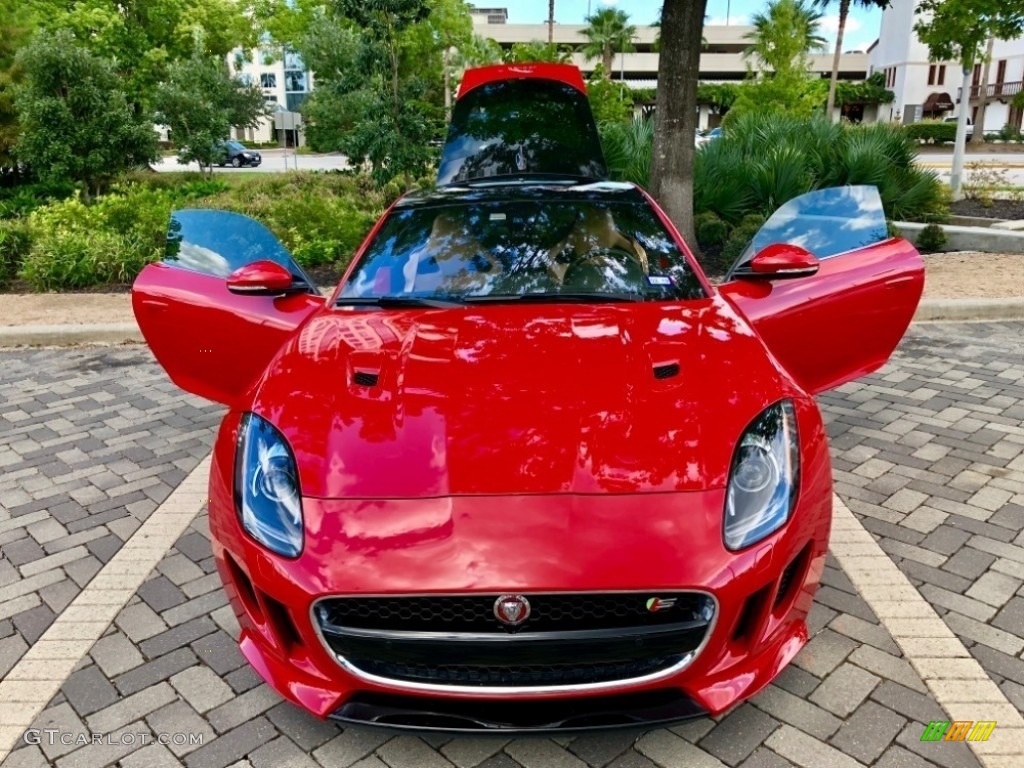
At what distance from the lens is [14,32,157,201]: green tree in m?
15.7

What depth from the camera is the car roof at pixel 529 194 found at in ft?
11.7

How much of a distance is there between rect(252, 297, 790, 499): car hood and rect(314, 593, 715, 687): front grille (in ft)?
0.94

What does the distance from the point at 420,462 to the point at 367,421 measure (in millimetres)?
252

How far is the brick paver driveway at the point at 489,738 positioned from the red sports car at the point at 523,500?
0.35 metres

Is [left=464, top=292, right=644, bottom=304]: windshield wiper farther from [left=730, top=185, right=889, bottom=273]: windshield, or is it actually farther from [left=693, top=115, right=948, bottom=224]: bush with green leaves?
[left=693, top=115, right=948, bottom=224]: bush with green leaves

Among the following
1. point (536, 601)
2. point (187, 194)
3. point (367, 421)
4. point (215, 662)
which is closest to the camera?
point (536, 601)

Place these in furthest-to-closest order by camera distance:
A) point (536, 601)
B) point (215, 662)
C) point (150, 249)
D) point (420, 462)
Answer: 1. point (150, 249)
2. point (215, 662)
3. point (420, 462)
4. point (536, 601)

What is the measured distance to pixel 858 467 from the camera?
4.12m

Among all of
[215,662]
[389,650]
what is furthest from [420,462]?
[215,662]

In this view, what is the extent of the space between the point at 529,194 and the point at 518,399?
5.20 ft

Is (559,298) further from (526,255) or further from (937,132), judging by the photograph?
(937,132)

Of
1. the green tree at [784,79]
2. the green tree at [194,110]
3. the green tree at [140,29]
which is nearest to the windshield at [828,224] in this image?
the green tree at [784,79]

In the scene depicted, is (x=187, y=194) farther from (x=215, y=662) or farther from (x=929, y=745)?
(x=929, y=745)

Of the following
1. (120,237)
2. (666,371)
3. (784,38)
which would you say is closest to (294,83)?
(784,38)
